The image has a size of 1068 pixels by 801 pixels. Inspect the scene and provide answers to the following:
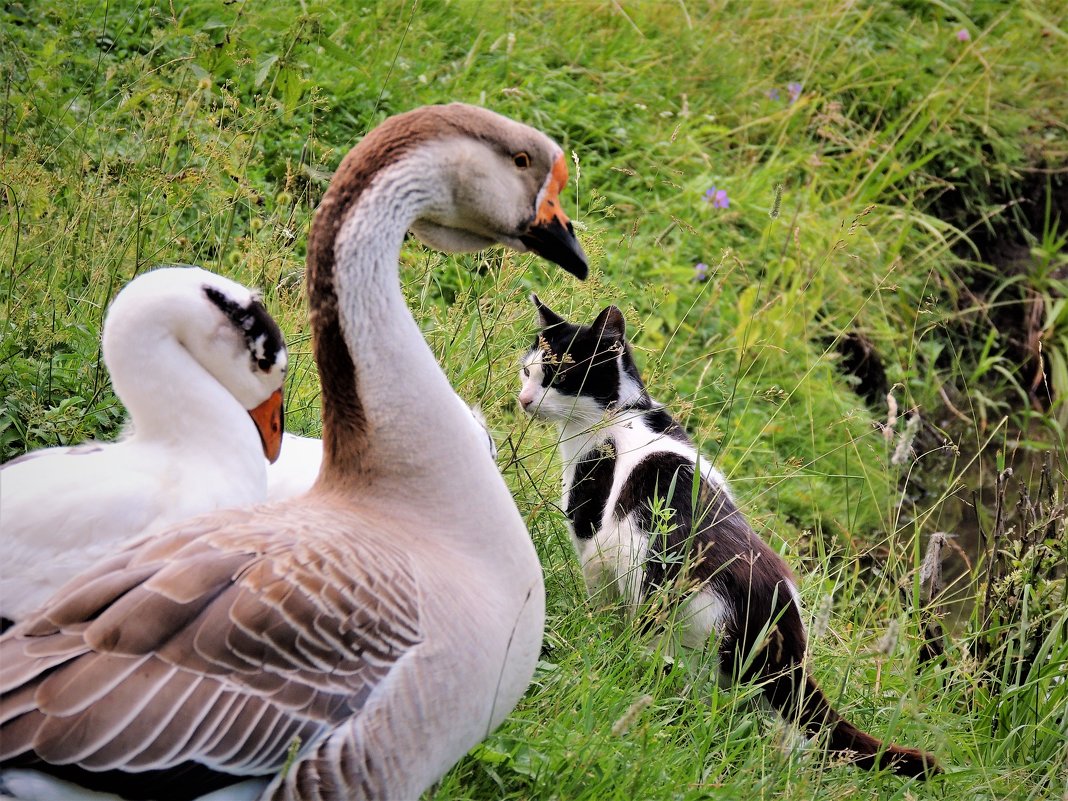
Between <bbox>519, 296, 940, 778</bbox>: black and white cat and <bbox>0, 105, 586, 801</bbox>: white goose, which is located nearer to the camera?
<bbox>0, 105, 586, 801</bbox>: white goose

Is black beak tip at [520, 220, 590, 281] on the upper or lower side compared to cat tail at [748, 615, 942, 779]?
upper

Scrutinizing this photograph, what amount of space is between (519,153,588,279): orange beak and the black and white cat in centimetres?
78

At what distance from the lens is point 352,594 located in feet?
8.02

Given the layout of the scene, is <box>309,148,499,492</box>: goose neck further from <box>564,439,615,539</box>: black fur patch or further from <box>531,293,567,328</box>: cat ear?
<box>531,293,567,328</box>: cat ear

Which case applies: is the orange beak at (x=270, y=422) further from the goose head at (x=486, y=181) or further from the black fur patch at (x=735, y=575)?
the black fur patch at (x=735, y=575)

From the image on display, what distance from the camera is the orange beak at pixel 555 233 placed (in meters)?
2.87

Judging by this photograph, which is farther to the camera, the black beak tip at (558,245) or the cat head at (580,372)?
the cat head at (580,372)

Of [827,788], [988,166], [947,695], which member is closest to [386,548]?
[827,788]

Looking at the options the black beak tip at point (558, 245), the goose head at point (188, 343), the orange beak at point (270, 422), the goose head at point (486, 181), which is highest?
the goose head at point (486, 181)

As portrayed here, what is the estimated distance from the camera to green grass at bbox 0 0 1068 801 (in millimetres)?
3613

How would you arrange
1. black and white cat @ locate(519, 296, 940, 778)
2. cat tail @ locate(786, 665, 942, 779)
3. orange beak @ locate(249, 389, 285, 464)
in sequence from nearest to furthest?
1. orange beak @ locate(249, 389, 285, 464)
2. cat tail @ locate(786, 665, 942, 779)
3. black and white cat @ locate(519, 296, 940, 778)

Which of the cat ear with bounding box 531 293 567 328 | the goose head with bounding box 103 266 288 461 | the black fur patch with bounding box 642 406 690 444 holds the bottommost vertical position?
the black fur patch with bounding box 642 406 690 444

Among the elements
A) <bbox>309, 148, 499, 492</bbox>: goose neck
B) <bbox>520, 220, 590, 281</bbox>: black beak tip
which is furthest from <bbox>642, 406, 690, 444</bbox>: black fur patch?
<bbox>309, 148, 499, 492</bbox>: goose neck

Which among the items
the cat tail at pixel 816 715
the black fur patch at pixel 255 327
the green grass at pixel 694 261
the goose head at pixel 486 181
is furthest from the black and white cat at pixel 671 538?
the black fur patch at pixel 255 327
